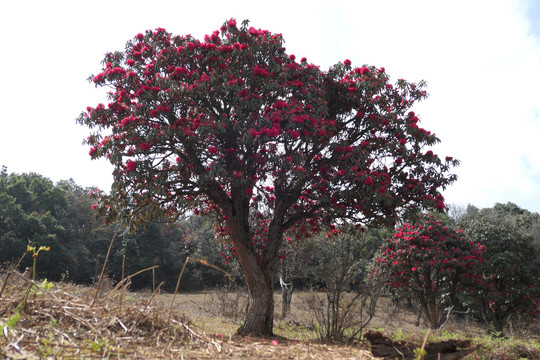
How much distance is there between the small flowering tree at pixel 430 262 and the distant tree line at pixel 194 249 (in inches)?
28.2

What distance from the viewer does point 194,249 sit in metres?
30.4

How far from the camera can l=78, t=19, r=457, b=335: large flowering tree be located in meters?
6.29

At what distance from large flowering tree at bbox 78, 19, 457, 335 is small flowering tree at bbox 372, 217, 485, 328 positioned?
611 cm

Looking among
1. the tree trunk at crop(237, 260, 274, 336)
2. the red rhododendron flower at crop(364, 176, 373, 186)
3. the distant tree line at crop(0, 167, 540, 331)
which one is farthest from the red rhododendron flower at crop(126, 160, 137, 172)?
the red rhododendron flower at crop(364, 176, 373, 186)

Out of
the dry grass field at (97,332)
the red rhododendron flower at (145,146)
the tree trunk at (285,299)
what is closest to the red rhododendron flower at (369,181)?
the dry grass field at (97,332)

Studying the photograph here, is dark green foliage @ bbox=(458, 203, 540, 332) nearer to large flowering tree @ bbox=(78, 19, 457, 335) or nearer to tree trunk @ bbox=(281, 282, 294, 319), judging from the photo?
Result: tree trunk @ bbox=(281, 282, 294, 319)

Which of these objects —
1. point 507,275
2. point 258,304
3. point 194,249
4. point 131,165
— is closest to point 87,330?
point 131,165

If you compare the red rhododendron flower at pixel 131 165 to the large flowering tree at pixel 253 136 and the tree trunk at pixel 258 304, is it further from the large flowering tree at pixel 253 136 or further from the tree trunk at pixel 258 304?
the tree trunk at pixel 258 304

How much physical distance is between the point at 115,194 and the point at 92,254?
888 inches

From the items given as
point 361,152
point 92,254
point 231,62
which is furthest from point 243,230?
point 92,254

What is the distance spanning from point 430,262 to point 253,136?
361 inches

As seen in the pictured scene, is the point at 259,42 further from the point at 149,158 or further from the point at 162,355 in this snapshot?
the point at 162,355

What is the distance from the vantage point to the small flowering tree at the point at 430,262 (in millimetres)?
12344

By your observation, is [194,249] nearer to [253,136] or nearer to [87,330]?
[253,136]
